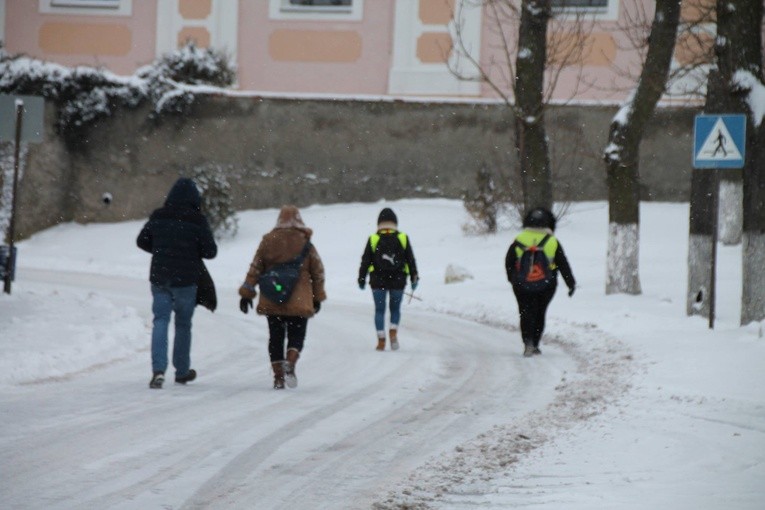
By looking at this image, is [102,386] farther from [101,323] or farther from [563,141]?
[563,141]

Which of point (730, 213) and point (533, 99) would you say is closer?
point (533, 99)

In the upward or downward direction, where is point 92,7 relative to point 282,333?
upward

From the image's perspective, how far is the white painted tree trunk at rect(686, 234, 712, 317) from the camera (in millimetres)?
17250

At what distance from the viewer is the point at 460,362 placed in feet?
42.9

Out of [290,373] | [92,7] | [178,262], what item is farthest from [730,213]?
[92,7]

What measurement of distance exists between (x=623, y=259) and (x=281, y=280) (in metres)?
9.92

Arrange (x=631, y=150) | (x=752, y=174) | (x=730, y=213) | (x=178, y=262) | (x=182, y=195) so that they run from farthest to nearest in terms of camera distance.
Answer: (x=730, y=213) → (x=631, y=150) → (x=752, y=174) → (x=182, y=195) → (x=178, y=262)

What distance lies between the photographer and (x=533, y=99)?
21.0 meters

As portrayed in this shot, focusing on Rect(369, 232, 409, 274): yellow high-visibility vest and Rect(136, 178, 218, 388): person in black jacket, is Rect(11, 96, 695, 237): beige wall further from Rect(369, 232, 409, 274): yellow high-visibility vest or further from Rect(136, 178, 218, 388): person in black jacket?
Rect(136, 178, 218, 388): person in black jacket

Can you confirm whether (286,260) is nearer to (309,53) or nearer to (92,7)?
(309,53)

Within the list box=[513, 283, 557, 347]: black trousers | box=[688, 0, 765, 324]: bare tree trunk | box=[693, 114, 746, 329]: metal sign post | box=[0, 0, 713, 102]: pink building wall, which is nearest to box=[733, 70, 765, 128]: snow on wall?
box=[688, 0, 765, 324]: bare tree trunk

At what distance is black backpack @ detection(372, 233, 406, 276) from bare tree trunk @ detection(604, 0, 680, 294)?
5.57m

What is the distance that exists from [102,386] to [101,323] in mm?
4940

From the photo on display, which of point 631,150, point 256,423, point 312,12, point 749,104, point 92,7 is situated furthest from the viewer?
point 92,7
